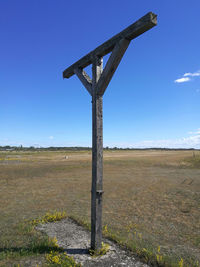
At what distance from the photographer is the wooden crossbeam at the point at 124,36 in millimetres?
3514

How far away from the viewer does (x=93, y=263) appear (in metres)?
3.99

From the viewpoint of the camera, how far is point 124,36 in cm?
394

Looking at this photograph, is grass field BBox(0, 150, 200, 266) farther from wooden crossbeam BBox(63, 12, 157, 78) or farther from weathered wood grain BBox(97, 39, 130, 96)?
wooden crossbeam BBox(63, 12, 157, 78)

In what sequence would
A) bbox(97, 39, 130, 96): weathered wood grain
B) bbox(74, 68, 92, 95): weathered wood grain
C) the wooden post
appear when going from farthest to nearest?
bbox(74, 68, 92, 95): weathered wood grain, the wooden post, bbox(97, 39, 130, 96): weathered wood grain

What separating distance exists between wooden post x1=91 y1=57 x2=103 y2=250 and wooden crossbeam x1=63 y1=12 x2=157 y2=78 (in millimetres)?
452

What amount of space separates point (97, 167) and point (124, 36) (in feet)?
9.53

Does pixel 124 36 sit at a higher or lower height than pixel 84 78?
higher

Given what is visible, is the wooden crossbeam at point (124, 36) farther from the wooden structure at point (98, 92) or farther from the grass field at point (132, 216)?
the grass field at point (132, 216)

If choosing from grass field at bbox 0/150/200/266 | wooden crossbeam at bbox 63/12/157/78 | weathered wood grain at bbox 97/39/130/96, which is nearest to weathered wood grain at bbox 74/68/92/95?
wooden crossbeam at bbox 63/12/157/78

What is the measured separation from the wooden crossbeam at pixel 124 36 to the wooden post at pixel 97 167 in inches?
17.8

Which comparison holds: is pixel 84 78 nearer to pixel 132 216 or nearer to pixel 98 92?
pixel 98 92

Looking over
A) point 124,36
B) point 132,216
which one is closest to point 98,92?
point 124,36

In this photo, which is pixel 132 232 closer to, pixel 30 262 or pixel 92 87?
pixel 30 262

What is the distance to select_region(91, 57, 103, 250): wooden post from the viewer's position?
4426 mm
